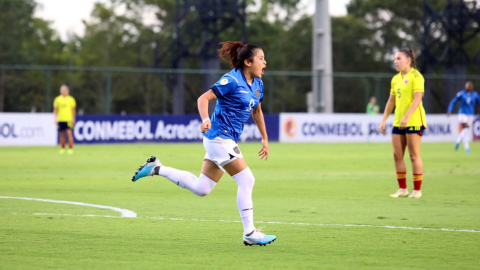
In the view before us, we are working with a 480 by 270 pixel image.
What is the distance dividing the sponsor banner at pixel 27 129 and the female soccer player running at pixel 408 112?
1832 cm

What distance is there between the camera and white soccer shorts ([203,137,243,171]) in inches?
272

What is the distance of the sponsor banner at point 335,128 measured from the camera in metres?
32.7

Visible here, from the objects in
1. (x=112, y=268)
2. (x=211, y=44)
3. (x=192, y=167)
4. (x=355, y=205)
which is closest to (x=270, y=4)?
(x=211, y=44)

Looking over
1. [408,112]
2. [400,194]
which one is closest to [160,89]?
[400,194]

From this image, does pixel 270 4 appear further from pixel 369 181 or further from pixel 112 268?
pixel 112 268

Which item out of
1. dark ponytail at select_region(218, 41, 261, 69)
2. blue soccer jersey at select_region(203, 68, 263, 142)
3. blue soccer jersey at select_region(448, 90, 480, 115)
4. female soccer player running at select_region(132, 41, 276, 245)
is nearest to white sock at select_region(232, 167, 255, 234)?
female soccer player running at select_region(132, 41, 276, 245)

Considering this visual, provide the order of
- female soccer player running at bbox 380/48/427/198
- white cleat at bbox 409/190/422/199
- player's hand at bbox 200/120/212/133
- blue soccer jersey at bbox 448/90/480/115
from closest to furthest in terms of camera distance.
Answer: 1. player's hand at bbox 200/120/212/133
2. female soccer player running at bbox 380/48/427/198
3. white cleat at bbox 409/190/422/199
4. blue soccer jersey at bbox 448/90/480/115

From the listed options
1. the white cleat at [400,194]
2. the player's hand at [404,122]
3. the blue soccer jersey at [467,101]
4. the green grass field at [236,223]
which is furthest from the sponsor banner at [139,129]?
the player's hand at [404,122]

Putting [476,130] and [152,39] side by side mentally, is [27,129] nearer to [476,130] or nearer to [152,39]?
[476,130]

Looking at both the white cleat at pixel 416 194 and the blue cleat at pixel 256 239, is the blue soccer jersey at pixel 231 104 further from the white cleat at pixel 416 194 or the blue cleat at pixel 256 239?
the white cleat at pixel 416 194

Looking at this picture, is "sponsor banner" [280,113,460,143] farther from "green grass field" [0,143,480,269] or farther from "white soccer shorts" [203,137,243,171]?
"white soccer shorts" [203,137,243,171]

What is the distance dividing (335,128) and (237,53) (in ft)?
87.7

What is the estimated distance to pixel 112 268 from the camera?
582cm

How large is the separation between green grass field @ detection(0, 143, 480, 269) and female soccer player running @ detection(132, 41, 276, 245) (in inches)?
A: 17.9
